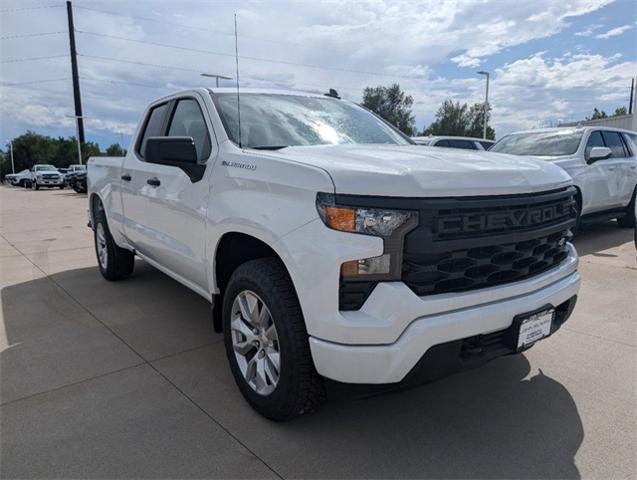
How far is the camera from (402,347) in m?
2.02

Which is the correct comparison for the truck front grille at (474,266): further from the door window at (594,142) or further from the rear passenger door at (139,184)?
the door window at (594,142)

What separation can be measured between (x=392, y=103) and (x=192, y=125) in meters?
55.9

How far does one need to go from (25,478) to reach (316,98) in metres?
3.09

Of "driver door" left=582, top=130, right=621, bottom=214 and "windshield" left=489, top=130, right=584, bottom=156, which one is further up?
"windshield" left=489, top=130, right=584, bottom=156

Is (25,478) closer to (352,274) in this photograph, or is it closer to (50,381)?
(50,381)

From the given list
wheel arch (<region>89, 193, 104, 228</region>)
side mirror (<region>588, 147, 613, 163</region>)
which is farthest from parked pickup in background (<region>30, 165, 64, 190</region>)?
side mirror (<region>588, 147, 613, 163</region>)

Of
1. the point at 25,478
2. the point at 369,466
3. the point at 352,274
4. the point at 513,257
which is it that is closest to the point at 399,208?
the point at 352,274

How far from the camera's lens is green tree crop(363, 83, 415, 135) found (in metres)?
54.2

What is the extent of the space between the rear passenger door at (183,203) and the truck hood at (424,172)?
700mm

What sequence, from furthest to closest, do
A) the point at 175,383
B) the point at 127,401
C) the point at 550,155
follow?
1. the point at 550,155
2. the point at 175,383
3. the point at 127,401

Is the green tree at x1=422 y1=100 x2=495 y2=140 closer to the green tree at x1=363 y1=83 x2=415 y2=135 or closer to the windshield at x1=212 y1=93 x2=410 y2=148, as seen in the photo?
the green tree at x1=363 y1=83 x2=415 y2=135

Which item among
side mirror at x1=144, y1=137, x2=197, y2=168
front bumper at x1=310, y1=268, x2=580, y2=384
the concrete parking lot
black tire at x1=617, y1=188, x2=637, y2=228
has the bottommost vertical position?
the concrete parking lot

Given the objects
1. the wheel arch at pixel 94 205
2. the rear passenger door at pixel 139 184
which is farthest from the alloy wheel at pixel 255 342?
the wheel arch at pixel 94 205

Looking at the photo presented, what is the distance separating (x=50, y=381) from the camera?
10.2 ft
